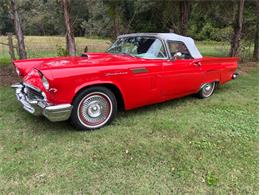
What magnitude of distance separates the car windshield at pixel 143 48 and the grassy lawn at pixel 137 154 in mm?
1042

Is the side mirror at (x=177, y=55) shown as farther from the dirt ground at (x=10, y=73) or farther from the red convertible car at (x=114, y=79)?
the dirt ground at (x=10, y=73)

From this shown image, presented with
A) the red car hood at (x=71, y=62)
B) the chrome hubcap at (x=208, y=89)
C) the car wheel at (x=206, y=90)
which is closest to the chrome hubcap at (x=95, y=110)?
the red car hood at (x=71, y=62)

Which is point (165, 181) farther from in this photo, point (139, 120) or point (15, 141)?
point (15, 141)

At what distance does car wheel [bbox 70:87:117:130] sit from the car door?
1.08 metres

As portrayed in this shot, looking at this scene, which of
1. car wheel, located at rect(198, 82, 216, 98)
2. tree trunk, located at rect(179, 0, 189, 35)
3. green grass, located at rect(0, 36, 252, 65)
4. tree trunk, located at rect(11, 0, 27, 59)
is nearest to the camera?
car wheel, located at rect(198, 82, 216, 98)

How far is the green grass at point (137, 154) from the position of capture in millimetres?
2660

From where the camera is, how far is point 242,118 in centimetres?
441

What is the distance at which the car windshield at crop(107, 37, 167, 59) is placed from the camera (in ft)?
14.9

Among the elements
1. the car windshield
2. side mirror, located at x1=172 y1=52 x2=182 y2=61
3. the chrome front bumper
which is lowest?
the chrome front bumper

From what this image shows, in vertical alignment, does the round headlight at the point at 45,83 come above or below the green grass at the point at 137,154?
above

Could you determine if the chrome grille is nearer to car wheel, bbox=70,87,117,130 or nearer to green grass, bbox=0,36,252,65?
car wheel, bbox=70,87,117,130

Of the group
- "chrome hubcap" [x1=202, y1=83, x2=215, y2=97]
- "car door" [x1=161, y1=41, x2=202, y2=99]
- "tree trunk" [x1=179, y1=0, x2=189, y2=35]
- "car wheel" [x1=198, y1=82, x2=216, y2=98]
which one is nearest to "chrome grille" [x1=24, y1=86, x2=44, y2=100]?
"car door" [x1=161, y1=41, x2=202, y2=99]

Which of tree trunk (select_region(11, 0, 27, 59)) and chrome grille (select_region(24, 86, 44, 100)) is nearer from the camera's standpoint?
chrome grille (select_region(24, 86, 44, 100))

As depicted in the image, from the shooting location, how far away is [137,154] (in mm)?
3207
